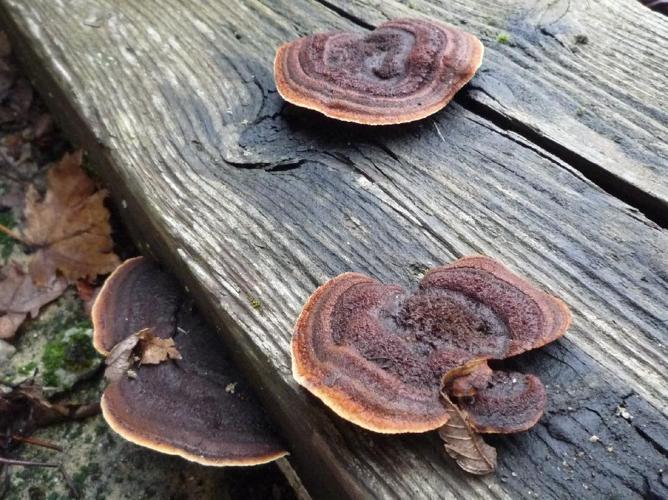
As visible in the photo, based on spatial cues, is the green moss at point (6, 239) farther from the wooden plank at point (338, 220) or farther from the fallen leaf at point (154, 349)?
the fallen leaf at point (154, 349)

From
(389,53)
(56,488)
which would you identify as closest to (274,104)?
(389,53)

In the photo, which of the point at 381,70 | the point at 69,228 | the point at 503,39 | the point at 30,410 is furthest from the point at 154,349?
the point at 503,39

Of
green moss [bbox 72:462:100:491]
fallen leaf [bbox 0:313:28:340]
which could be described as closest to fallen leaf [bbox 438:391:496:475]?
green moss [bbox 72:462:100:491]

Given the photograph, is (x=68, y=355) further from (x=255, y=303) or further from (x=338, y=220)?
(x=338, y=220)

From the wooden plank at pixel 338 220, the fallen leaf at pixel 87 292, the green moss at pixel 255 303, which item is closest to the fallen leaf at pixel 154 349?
the wooden plank at pixel 338 220

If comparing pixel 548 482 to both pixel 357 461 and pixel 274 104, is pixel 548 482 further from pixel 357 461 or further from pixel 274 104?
pixel 274 104
